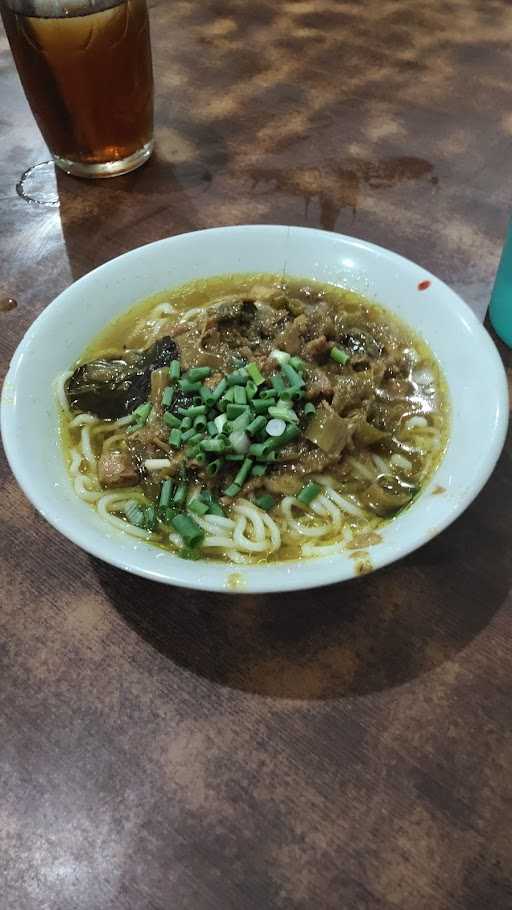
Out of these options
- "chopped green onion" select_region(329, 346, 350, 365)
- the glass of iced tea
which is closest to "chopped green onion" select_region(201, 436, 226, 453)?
"chopped green onion" select_region(329, 346, 350, 365)

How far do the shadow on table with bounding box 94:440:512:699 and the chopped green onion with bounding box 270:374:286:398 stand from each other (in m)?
0.51

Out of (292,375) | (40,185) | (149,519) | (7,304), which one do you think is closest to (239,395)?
(292,375)

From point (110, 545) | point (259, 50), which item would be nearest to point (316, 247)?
point (110, 545)

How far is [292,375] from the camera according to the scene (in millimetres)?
1829

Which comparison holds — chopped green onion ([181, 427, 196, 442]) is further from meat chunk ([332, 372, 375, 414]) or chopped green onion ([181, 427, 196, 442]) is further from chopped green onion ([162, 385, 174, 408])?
meat chunk ([332, 372, 375, 414])

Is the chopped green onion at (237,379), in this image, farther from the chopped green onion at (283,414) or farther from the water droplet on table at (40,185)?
the water droplet on table at (40,185)

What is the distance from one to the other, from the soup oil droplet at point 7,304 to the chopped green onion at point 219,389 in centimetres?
98

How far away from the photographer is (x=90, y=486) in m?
1.73

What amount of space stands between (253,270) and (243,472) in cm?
81

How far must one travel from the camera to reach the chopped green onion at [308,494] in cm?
171

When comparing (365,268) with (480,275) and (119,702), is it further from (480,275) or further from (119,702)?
(119,702)

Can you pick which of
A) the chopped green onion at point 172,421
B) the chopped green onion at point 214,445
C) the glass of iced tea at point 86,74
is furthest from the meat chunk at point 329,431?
the glass of iced tea at point 86,74

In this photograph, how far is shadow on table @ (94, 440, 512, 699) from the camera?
4.98ft

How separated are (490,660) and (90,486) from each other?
3.33 feet
